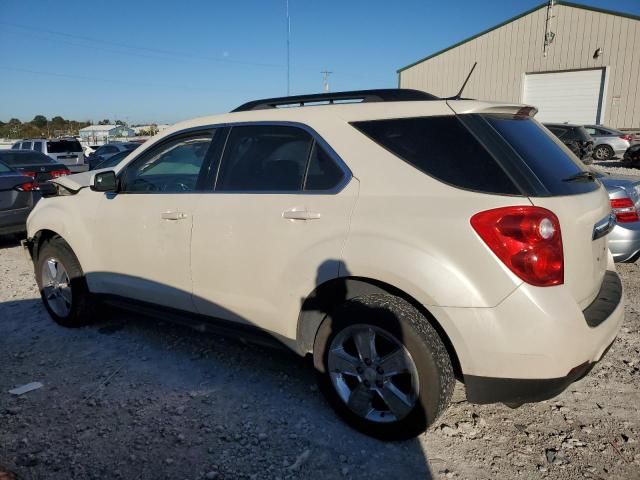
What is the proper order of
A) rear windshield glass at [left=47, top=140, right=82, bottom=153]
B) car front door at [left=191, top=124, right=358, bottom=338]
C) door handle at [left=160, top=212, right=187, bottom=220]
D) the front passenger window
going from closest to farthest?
car front door at [left=191, top=124, right=358, bottom=338], door handle at [left=160, top=212, right=187, bottom=220], the front passenger window, rear windshield glass at [left=47, top=140, right=82, bottom=153]

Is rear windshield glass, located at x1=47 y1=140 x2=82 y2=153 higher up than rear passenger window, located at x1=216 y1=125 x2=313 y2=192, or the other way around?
rear passenger window, located at x1=216 y1=125 x2=313 y2=192

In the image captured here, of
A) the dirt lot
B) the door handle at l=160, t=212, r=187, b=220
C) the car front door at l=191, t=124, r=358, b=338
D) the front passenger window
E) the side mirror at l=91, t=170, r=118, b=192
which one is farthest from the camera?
the side mirror at l=91, t=170, r=118, b=192

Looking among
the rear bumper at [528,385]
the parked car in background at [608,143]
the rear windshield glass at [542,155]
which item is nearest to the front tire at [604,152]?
the parked car in background at [608,143]

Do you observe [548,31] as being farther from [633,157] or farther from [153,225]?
[153,225]

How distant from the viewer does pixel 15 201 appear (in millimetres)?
7371

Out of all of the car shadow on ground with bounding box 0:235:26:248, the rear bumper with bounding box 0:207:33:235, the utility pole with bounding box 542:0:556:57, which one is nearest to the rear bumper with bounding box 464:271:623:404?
the rear bumper with bounding box 0:207:33:235

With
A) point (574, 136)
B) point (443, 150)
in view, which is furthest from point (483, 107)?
point (574, 136)

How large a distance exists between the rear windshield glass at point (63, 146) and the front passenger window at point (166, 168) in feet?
55.2

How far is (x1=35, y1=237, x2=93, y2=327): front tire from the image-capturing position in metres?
4.07

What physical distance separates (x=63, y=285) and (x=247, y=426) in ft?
7.76

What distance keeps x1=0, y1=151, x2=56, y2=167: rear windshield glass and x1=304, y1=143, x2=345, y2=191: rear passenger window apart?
10434mm

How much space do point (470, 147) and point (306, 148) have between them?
947 millimetres

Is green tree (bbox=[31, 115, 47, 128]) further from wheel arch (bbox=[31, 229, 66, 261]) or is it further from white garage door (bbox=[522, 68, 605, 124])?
wheel arch (bbox=[31, 229, 66, 261])

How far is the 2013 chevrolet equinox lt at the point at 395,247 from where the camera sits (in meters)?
2.18
